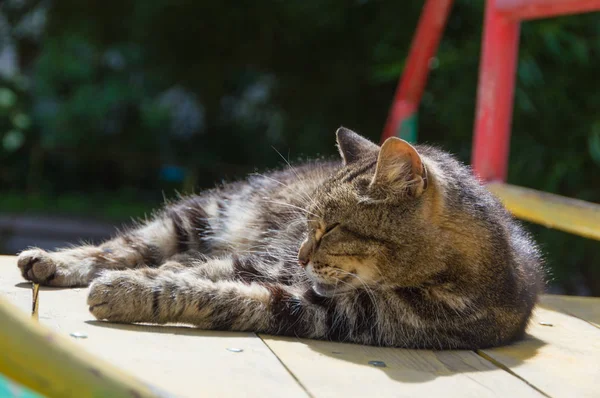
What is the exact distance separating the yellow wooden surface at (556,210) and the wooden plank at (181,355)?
1.28 metres

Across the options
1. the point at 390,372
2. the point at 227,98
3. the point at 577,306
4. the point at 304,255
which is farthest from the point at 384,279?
the point at 227,98

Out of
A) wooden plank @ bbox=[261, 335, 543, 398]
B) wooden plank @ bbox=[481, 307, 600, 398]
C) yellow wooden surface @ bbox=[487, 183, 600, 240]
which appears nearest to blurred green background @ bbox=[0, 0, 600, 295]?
yellow wooden surface @ bbox=[487, 183, 600, 240]

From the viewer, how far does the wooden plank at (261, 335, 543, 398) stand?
1569mm

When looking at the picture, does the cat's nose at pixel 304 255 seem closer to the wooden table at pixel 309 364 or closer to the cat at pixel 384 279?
the cat at pixel 384 279

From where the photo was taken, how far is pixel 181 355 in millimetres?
1654

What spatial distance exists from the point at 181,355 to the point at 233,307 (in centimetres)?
32

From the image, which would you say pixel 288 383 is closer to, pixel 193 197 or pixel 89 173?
Answer: pixel 193 197

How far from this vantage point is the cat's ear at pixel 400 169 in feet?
6.40

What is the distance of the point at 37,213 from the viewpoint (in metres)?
6.41

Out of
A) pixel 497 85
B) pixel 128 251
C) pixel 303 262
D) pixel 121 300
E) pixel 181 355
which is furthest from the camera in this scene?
pixel 497 85

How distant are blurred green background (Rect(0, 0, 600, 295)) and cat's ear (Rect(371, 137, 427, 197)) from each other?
240 centimetres

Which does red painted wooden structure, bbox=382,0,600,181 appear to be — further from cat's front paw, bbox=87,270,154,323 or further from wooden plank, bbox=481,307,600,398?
cat's front paw, bbox=87,270,154,323

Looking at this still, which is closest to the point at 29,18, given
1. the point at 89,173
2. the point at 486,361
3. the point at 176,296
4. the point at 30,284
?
the point at 89,173

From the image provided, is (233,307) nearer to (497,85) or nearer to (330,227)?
(330,227)
